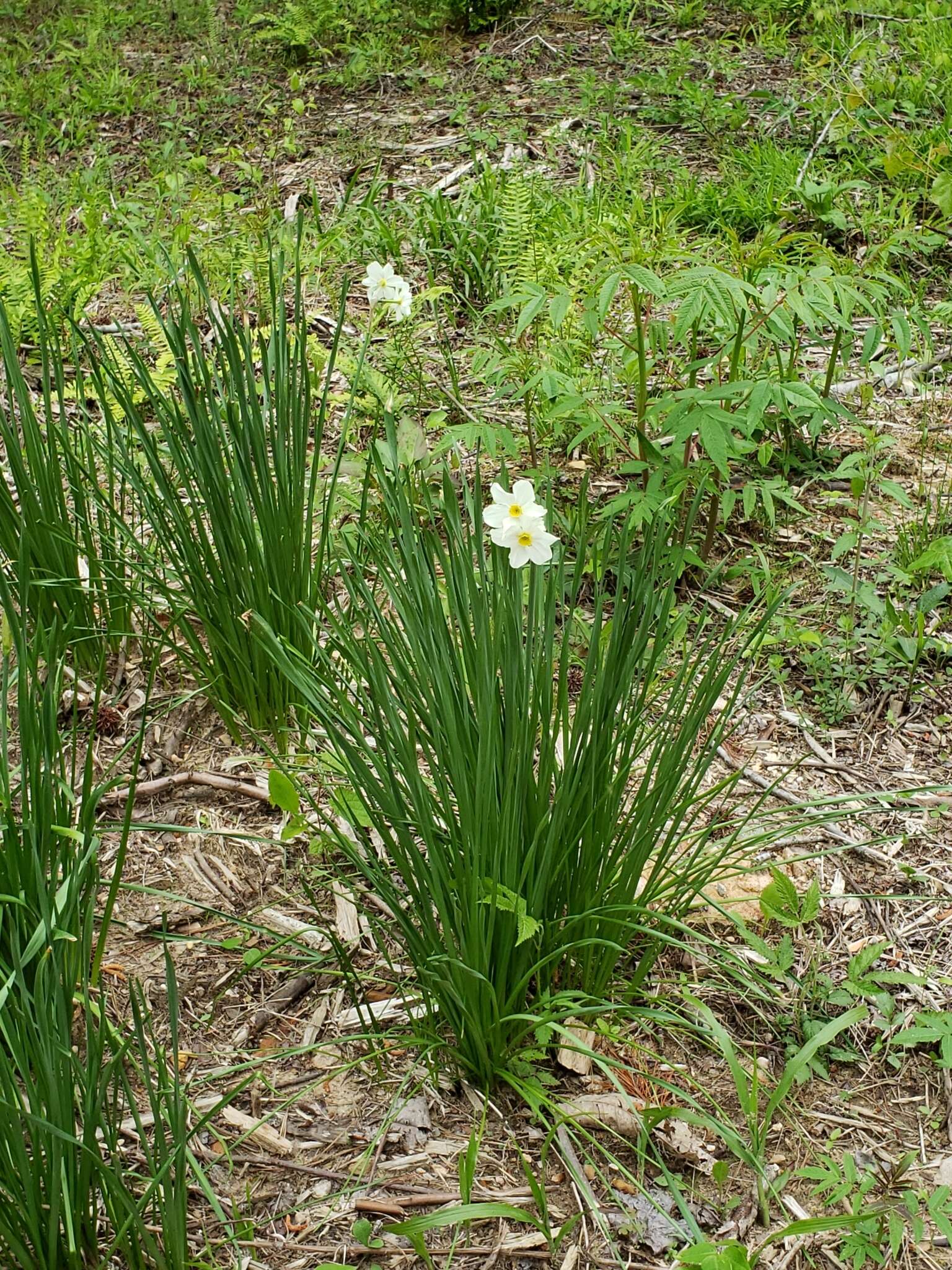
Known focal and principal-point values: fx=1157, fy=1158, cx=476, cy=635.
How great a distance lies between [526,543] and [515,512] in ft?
0.14

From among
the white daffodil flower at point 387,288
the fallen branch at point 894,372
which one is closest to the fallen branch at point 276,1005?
the white daffodil flower at point 387,288

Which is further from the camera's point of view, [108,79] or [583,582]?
[108,79]

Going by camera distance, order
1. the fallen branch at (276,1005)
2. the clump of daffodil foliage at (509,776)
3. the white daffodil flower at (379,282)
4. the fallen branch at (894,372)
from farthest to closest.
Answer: the fallen branch at (894,372) → the white daffodil flower at (379,282) → the fallen branch at (276,1005) → the clump of daffodil foliage at (509,776)

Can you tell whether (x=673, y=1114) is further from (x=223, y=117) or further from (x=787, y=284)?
(x=223, y=117)

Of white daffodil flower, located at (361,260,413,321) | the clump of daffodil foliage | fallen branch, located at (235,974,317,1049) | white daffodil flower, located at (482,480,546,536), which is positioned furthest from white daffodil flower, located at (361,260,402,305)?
fallen branch, located at (235,974,317,1049)

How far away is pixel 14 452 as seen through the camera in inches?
80.2

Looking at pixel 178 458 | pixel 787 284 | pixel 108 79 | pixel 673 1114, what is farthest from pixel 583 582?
pixel 108 79

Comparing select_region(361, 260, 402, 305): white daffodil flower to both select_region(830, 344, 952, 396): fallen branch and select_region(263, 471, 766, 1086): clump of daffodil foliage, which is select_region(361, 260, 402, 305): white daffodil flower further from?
select_region(830, 344, 952, 396): fallen branch

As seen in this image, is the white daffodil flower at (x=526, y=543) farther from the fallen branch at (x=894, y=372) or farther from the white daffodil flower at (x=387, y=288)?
the fallen branch at (x=894, y=372)

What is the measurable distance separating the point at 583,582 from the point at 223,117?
3637 mm

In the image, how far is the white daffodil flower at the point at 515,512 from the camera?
1504 millimetres

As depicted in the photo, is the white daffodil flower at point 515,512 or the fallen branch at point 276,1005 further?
the fallen branch at point 276,1005

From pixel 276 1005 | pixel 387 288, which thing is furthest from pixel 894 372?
pixel 276 1005

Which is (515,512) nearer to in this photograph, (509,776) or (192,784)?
(509,776)
